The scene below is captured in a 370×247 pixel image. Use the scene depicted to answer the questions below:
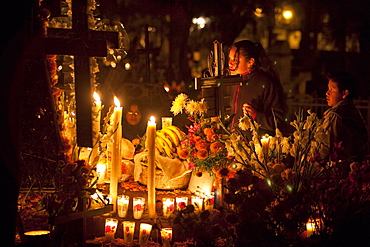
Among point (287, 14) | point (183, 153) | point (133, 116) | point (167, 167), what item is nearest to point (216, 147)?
point (183, 153)

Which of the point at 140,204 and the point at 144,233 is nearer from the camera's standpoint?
the point at 144,233

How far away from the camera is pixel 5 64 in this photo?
280cm

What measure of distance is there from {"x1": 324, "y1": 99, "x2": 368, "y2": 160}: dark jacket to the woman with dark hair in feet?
1.93

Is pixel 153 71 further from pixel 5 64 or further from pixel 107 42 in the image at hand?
pixel 5 64

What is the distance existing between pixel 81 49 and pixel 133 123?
4.58 m

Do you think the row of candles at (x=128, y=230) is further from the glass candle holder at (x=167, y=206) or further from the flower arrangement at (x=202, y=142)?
the flower arrangement at (x=202, y=142)

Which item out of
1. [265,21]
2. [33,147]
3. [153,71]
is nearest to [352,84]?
[33,147]

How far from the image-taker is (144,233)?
4.04m

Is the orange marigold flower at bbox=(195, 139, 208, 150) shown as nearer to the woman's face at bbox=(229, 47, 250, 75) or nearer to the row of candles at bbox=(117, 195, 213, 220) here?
the row of candles at bbox=(117, 195, 213, 220)

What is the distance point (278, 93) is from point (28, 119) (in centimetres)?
239

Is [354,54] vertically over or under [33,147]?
over

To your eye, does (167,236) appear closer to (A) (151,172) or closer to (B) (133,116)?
(A) (151,172)

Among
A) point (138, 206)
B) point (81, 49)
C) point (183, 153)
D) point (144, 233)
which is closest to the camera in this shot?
point (81, 49)

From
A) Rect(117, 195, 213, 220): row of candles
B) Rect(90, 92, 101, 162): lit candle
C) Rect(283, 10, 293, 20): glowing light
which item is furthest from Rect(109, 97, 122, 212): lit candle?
Rect(283, 10, 293, 20): glowing light
